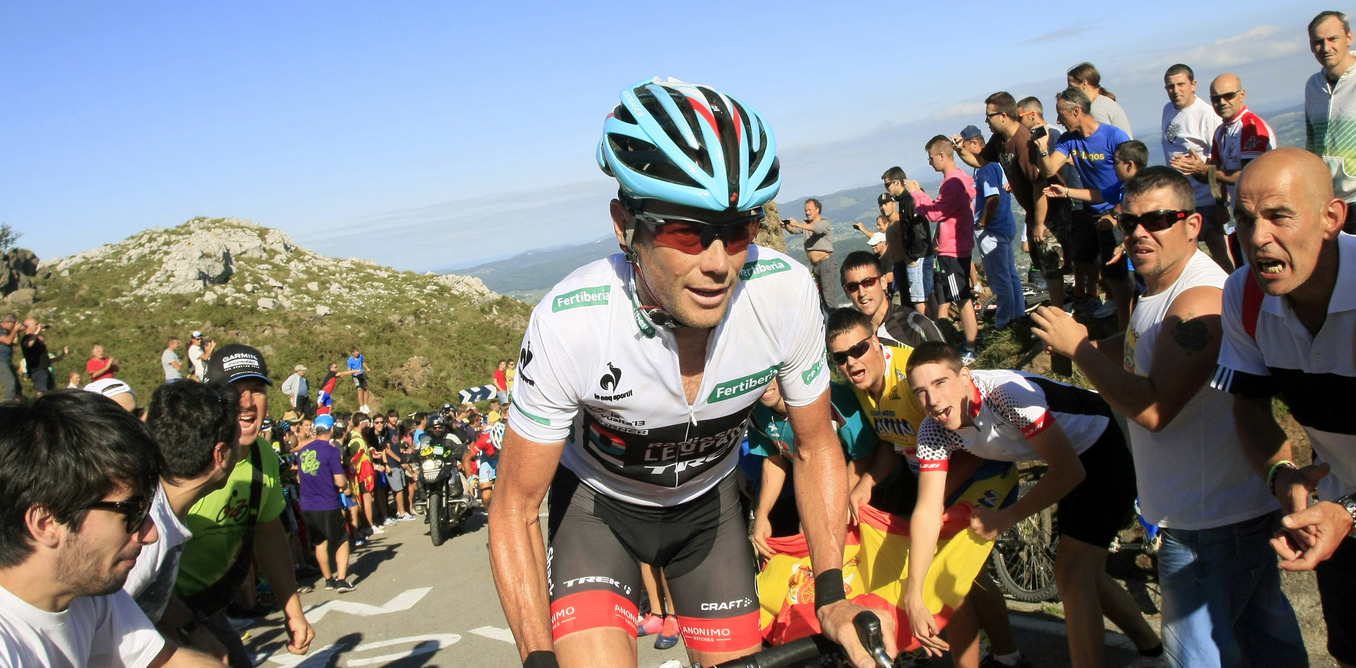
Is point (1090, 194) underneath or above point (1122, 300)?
above

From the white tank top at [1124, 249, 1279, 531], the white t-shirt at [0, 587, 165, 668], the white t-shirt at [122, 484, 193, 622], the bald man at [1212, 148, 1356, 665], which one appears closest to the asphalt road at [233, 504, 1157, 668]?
the white tank top at [1124, 249, 1279, 531]

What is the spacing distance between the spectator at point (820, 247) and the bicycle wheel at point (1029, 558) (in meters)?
6.67

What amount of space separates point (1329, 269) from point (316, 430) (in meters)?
12.4

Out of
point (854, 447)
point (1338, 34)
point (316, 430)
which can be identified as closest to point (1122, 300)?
point (1338, 34)

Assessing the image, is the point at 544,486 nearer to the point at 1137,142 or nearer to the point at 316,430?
the point at 1137,142

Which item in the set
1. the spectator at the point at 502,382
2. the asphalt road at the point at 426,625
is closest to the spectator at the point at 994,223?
the asphalt road at the point at 426,625

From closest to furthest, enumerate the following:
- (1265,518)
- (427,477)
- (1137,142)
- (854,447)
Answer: (1265,518) → (854,447) → (1137,142) → (427,477)

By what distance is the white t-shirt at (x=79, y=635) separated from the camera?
2.43 metres

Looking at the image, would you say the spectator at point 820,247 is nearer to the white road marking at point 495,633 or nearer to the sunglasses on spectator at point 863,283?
the sunglasses on spectator at point 863,283

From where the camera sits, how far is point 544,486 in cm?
298

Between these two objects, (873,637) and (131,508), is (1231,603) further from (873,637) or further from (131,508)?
(131,508)

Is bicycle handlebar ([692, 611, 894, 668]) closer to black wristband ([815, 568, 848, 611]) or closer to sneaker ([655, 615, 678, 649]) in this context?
black wristband ([815, 568, 848, 611])

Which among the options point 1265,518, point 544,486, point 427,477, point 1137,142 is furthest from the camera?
point 427,477

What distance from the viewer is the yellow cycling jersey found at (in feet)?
17.3
